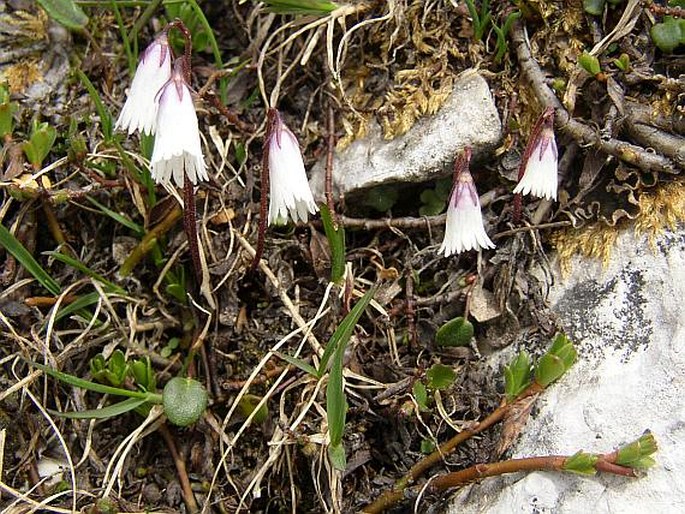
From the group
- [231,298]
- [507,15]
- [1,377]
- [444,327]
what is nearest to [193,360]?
[231,298]

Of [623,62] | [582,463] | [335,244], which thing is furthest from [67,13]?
[582,463]

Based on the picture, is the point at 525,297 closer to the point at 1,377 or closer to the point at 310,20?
the point at 310,20

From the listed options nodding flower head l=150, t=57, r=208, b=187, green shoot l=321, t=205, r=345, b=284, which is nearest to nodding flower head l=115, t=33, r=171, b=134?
nodding flower head l=150, t=57, r=208, b=187

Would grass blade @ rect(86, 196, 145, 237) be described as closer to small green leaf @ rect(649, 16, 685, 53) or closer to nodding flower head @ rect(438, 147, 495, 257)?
nodding flower head @ rect(438, 147, 495, 257)

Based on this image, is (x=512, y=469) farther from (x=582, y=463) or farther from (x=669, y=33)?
(x=669, y=33)

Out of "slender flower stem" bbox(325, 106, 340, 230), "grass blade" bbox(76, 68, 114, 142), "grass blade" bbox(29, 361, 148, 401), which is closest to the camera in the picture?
"grass blade" bbox(29, 361, 148, 401)

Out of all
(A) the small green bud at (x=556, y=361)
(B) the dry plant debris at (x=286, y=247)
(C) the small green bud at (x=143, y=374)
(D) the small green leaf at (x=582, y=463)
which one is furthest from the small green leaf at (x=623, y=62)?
(C) the small green bud at (x=143, y=374)
